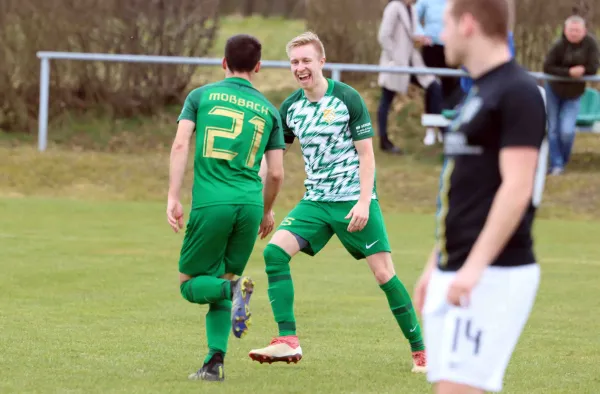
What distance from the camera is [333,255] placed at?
12.7 metres

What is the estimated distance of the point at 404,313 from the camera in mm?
7289

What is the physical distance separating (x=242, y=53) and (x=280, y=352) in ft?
5.27

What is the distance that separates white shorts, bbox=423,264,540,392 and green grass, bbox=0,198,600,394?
8.09ft

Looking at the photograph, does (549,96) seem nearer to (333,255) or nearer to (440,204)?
(333,255)

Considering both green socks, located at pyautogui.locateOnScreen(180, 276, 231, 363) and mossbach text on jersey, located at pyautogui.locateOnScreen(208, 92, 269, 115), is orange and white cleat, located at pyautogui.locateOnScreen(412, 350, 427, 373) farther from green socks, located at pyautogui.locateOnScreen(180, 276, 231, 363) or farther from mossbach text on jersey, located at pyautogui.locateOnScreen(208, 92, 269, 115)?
mossbach text on jersey, located at pyautogui.locateOnScreen(208, 92, 269, 115)

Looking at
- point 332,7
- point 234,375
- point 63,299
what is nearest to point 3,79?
point 332,7

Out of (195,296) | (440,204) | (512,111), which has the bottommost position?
(195,296)

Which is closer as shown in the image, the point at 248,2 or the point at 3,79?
the point at 3,79

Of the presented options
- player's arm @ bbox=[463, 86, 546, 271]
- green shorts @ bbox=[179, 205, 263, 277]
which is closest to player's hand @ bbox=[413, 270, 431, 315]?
player's arm @ bbox=[463, 86, 546, 271]

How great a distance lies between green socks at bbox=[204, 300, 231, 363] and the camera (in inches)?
262

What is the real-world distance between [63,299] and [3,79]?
33.5ft

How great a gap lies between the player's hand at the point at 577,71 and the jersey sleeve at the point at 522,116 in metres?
12.9

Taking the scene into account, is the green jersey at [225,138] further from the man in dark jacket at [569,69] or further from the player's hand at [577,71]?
the player's hand at [577,71]

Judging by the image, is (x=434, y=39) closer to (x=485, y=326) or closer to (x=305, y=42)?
(x=305, y=42)
